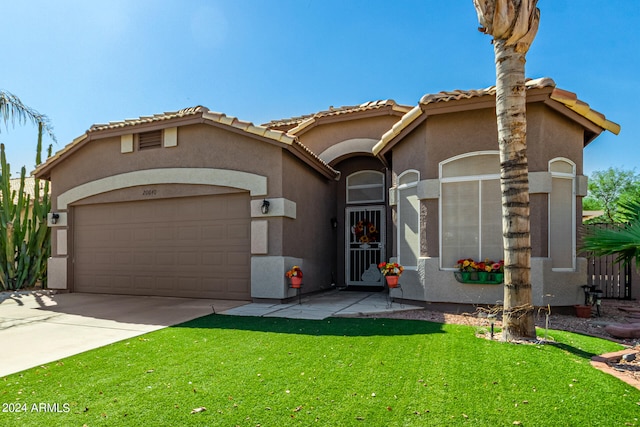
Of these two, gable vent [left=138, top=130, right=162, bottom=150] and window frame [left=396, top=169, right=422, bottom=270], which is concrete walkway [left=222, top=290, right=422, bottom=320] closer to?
window frame [left=396, top=169, right=422, bottom=270]

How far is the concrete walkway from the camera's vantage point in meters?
7.95

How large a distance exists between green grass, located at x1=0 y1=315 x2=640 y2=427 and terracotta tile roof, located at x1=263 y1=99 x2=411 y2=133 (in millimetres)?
7979

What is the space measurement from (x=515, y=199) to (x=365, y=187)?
7.34 metres

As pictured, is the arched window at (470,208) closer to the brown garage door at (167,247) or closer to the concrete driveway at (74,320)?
the brown garage door at (167,247)

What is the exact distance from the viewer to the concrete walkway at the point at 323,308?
26.1ft

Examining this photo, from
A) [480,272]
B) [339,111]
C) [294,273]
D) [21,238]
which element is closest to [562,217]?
[480,272]

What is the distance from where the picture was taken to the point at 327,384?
161 inches

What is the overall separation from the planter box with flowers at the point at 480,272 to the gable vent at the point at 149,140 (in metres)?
8.10

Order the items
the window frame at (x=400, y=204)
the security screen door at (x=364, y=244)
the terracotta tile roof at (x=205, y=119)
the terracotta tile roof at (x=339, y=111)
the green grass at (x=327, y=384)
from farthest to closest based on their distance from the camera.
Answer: the security screen door at (x=364, y=244)
the terracotta tile roof at (x=339, y=111)
the terracotta tile roof at (x=205, y=119)
the window frame at (x=400, y=204)
the green grass at (x=327, y=384)

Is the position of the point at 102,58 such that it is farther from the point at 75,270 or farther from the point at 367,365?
the point at 367,365

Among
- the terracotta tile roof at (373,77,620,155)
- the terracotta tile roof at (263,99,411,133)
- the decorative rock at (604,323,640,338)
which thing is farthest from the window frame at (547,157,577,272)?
the terracotta tile roof at (263,99,411,133)

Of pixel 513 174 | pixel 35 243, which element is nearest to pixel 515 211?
pixel 513 174

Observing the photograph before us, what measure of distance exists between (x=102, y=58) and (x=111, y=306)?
6.81 m

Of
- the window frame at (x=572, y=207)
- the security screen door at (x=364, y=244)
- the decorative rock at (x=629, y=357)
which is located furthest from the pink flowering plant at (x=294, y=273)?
the decorative rock at (x=629, y=357)
